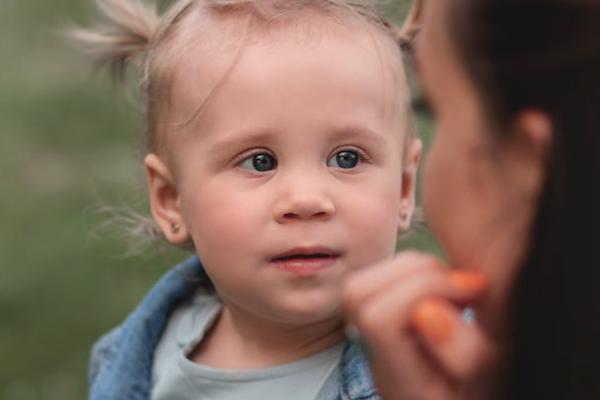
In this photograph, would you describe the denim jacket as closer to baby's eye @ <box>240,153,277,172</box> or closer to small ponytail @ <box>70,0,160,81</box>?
small ponytail @ <box>70,0,160,81</box>

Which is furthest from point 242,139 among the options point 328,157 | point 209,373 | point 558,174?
point 558,174

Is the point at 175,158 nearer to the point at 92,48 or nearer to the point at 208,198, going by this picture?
the point at 208,198

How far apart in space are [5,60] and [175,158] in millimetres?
3413

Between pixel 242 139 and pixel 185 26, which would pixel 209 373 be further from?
pixel 185 26

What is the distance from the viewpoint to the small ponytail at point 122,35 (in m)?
2.85

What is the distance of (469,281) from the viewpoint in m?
1.59

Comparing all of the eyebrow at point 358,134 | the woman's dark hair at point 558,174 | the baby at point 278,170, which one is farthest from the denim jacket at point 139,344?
the woman's dark hair at point 558,174

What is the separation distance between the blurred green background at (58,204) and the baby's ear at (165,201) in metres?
0.88

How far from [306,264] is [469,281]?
691mm

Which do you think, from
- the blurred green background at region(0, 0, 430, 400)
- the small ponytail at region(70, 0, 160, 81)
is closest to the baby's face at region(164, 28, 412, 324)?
the small ponytail at region(70, 0, 160, 81)

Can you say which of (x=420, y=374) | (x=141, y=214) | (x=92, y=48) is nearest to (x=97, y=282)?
(x=141, y=214)

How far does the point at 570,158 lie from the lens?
1446 millimetres

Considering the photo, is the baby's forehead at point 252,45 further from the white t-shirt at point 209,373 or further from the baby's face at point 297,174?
the white t-shirt at point 209,373

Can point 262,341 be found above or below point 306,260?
below
